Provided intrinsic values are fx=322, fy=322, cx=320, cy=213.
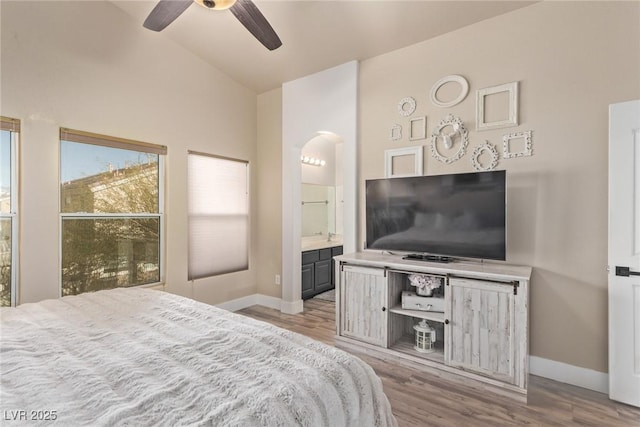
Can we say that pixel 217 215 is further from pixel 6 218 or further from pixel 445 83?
pixel 445 83

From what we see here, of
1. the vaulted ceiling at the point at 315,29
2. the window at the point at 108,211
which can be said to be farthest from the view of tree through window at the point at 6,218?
the vaulted ceiling at the point at 315,29

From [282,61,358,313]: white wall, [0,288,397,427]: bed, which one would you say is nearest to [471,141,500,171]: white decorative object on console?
[282,61,358,313]: white wall

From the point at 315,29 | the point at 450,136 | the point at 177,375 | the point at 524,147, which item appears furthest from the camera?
the point at 315,29

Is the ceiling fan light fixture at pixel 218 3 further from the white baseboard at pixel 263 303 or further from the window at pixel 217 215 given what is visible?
the white baseboard at pixel 263 303

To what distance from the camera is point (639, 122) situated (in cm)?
209

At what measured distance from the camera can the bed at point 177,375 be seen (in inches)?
38.9

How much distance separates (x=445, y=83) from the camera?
116 inches

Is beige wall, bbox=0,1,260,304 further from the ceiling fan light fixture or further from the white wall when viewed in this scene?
the ceiling fan light fixture

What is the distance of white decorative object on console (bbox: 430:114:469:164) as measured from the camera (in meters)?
→ 2.83

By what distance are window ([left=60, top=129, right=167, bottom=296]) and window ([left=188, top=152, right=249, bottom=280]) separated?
1.29ft

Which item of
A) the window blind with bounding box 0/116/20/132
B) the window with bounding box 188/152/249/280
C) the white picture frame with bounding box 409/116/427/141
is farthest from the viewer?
the window with bounding box 188/152/249/280

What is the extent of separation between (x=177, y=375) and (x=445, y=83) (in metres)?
3.01

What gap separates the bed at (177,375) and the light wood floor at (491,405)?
89cm

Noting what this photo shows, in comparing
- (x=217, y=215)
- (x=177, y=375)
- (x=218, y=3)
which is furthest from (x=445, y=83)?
(x=177, y=375)
